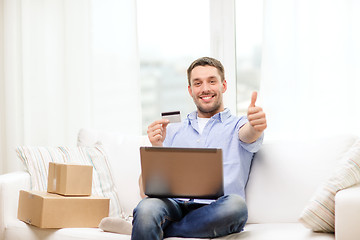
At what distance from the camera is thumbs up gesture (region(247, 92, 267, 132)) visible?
2047 mm

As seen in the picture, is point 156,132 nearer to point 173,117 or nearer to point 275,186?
point 173,117

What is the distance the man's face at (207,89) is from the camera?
2.42 metres

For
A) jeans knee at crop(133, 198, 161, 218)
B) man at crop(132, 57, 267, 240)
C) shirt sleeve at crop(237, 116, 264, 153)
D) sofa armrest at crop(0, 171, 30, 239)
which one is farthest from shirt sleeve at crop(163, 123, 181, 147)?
sofa armrest at crop(0, 171, 30, 239)

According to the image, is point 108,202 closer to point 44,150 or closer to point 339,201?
point 44,150

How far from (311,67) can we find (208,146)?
3.05 ft

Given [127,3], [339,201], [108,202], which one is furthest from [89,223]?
[127,3]

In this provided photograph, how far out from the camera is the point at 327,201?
6.29ft

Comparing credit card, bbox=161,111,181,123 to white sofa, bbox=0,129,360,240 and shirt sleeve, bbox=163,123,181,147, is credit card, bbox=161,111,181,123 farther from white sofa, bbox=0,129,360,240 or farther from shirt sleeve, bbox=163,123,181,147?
white sofa, bbox=0,129,360,240

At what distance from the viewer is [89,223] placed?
2.31 metres

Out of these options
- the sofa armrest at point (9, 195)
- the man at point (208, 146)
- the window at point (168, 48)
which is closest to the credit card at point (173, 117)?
the man at point (208, 146)

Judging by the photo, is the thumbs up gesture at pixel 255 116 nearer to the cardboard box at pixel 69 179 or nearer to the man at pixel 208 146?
the man at pixel 208 146

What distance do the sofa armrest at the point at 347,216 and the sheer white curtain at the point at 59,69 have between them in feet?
6.07

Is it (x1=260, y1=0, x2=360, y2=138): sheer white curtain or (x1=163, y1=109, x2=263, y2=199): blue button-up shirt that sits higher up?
(x1=260, y1=0, x2=360, y2=138): sheer white curtain

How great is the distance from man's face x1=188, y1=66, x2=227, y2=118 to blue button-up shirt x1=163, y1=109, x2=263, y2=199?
0.05 m
